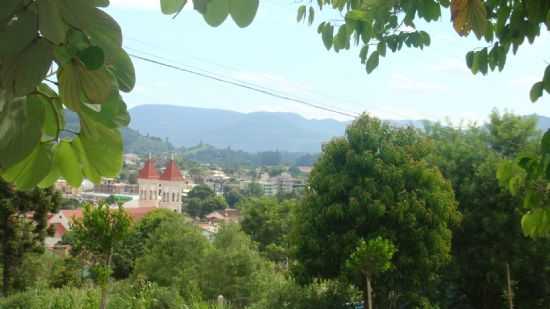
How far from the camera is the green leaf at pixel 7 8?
30cm

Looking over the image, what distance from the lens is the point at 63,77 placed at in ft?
1.09

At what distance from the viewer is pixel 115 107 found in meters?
0.37

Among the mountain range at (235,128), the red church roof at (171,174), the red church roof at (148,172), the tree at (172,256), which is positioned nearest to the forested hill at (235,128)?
the mountain range at (235,128)

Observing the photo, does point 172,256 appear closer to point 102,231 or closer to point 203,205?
point 102,231

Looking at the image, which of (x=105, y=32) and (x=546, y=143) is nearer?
(x=105, y=32)

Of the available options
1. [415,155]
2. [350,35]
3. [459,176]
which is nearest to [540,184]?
[350,35]

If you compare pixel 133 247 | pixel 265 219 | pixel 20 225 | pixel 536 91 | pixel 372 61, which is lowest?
pixel 133 247

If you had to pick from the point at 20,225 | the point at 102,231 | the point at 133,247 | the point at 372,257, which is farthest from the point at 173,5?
the point at 133,247

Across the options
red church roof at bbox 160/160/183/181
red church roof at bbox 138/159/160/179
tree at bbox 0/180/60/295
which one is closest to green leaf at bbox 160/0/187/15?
tree at bbox 0/180/60/295

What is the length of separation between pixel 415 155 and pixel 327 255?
2148 mm

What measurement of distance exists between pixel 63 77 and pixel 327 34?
1171 mm

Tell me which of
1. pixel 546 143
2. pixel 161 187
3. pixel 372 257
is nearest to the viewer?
pixel 546 143

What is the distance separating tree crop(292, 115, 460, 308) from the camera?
7.09m

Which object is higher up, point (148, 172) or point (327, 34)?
point (148, 172)
